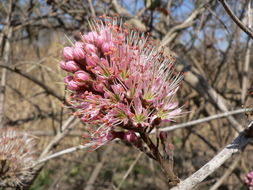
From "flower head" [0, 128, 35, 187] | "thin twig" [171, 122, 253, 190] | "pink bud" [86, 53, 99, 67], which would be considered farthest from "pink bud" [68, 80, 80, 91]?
"flower head" [0, 128, 35, 187]

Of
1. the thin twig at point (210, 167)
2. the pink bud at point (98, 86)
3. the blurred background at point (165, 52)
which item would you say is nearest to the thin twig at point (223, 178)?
Result: the blurred background at point (165, 52)

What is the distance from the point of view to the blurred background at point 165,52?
2898 millimetres

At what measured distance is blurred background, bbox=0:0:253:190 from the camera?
2.90 metres

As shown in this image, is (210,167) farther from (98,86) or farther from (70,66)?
(70,66)

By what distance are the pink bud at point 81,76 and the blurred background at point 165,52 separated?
30 centimetres

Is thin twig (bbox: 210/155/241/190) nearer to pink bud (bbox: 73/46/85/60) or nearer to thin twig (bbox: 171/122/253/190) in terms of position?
thin twig (bbox: 171/122/253/190)

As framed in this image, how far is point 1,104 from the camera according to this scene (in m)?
3.30

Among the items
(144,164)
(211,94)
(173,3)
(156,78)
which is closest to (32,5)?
(173,3)

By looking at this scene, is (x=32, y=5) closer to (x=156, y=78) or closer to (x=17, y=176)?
(x=17, y=176)

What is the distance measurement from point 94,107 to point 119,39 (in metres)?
0.40

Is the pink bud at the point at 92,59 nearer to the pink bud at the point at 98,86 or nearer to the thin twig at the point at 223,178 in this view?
the pink bud at the point at 98,86

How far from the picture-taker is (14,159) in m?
2.48

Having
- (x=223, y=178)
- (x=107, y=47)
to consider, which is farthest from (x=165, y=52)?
(x=223, y=178)

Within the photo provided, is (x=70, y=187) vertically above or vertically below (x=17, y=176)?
below
